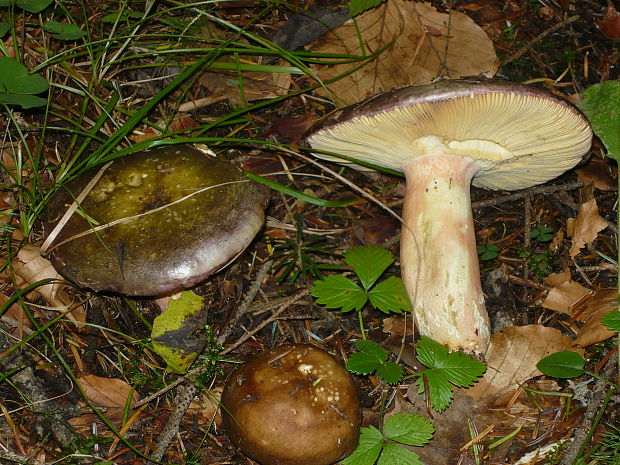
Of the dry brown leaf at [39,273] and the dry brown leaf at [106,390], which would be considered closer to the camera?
the dry brown leaf at [106,390]

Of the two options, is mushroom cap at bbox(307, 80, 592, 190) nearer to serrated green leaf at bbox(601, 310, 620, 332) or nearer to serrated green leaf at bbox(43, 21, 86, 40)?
serrated green leaf at bbox(601, 310, 620, 332)

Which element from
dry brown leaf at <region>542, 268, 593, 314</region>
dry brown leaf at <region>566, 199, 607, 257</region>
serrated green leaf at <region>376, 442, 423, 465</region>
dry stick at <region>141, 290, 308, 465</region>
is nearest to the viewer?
serrated green leaf at <region>376, 442, 423, 465</region>

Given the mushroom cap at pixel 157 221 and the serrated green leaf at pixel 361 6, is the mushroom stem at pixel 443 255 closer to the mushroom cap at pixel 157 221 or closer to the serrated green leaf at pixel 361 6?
the mushroom cap at pixel 157 221

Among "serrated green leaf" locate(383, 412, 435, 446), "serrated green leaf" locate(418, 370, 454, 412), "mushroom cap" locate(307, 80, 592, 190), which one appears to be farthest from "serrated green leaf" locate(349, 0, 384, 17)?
"serrated green leaf" locate(383, 412, 435, 446)

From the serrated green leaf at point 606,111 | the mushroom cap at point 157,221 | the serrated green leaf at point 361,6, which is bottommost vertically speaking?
the mushroom cap at point 157,221

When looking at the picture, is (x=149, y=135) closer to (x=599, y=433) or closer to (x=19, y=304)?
(x=19, y=304)

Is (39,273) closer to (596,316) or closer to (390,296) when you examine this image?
(390,296)

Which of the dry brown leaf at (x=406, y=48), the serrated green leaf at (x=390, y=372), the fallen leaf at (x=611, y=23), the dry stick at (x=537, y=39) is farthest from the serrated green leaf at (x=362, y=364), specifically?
the fallen leaf at (x=611, y=23)
